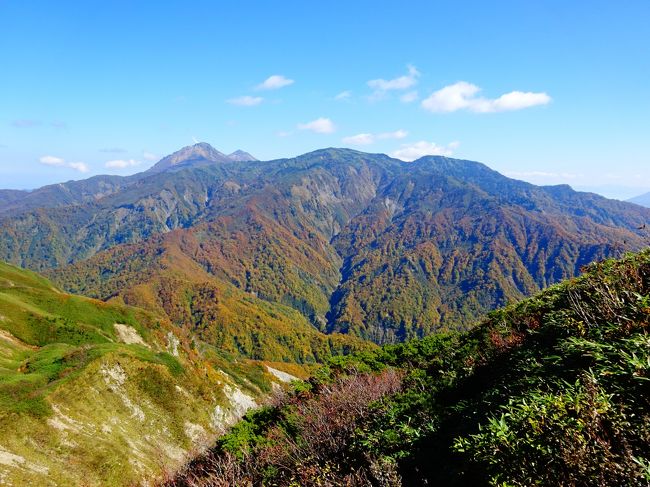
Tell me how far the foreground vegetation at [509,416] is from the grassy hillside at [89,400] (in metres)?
17.8

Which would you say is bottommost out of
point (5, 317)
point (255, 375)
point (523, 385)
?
point (255, 375)

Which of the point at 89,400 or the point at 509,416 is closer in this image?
the point at 509,416

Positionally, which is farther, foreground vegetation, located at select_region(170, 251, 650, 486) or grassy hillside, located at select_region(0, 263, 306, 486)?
grassy hillside, located at select_region(0, 263, 306, 486)

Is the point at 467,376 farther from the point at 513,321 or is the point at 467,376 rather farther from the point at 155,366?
the point at 155,366

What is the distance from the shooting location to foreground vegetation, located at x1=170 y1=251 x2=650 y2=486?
819 cm

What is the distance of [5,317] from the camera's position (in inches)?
2657

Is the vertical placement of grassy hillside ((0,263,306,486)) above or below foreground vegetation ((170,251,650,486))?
below

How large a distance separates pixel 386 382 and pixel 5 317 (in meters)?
74.6

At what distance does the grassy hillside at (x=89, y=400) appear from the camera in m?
37.3

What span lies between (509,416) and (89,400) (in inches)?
2110

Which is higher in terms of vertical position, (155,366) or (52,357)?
(52,357)

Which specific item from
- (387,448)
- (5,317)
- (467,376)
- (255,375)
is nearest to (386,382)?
(467,376)

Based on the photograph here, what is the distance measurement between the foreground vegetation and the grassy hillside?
1784 cm

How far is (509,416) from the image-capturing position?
962 centimetres
